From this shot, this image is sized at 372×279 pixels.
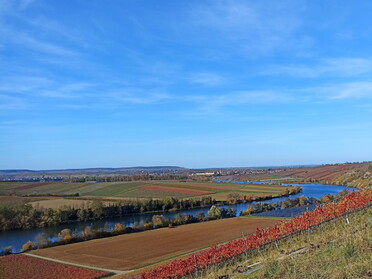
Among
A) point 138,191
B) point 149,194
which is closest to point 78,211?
point 149,194

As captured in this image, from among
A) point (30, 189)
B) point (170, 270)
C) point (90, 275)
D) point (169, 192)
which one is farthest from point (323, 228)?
point (30, 189)

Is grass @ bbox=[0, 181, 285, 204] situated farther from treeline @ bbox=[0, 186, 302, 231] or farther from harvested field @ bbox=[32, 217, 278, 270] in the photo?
harvested field @ bbox=[32, 217, 278, 270]

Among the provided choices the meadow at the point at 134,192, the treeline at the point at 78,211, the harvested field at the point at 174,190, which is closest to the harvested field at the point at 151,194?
the meadow at the point at 134,192

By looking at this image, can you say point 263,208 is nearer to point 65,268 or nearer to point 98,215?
point 98,215

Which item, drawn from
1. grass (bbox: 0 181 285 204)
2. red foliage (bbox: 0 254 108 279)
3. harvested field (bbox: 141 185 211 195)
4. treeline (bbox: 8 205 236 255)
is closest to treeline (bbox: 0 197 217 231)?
grass (bbox: 0 181 285 204)

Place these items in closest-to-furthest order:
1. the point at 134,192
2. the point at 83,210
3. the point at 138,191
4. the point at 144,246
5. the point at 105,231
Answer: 1. the point at 144,246
2. the point at 105,231
3. the point at 83,210
4. the point at 134,192
5. the point at 138,191

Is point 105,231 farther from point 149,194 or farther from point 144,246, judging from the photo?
point 149,194
